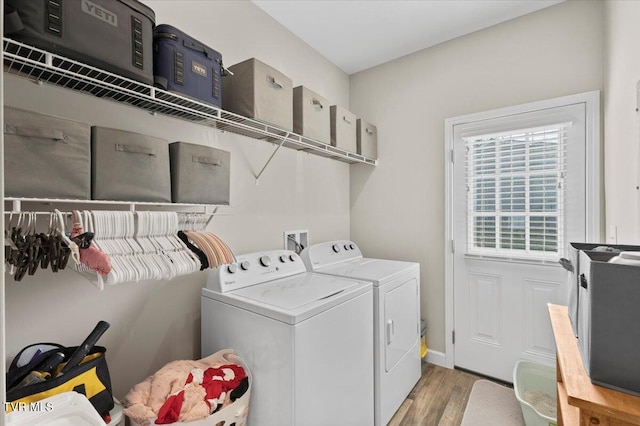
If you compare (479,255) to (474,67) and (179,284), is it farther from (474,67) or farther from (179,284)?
(179,284)

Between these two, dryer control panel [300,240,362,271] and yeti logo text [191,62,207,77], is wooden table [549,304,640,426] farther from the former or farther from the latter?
yeti logo text [191,62,207,77]

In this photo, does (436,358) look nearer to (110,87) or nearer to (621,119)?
(621,119)

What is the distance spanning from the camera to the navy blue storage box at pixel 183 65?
1.33 m

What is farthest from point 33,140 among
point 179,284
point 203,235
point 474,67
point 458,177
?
point 474,67

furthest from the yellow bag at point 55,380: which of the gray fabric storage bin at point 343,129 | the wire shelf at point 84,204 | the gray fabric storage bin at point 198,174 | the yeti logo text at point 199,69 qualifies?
the gray fabric storage bin at point 343,129

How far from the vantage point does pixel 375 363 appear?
6.13ft

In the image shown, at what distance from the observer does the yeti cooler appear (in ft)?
3.10

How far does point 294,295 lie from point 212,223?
2.26 ft

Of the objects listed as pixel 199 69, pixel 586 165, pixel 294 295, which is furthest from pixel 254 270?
pixel 586 165

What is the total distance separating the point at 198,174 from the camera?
4.92 ft

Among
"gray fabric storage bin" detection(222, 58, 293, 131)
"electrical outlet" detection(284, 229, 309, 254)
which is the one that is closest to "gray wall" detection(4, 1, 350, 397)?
"electrical outlet" detection(284, 229, 309, 254)

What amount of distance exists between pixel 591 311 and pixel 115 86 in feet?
5.69

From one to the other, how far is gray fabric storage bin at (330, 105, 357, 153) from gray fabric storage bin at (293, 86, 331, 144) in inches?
5.6

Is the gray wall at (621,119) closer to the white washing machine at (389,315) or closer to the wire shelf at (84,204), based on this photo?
the white washing machine at (389,315)
